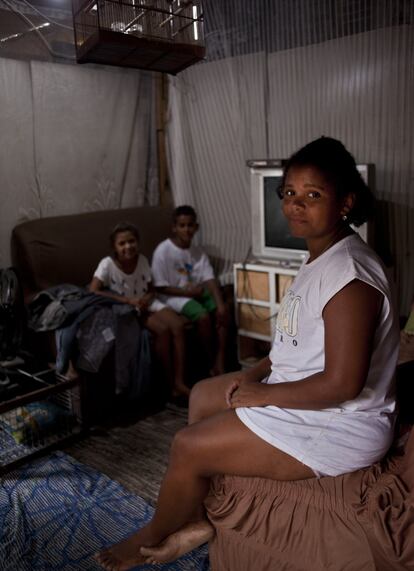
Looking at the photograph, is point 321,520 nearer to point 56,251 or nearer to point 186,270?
point 186,270

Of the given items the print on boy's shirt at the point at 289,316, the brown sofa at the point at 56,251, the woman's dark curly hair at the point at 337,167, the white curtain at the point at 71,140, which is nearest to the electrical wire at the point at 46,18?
the white curtain at the point at 71,140

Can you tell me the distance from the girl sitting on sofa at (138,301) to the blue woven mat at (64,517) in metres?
0.85

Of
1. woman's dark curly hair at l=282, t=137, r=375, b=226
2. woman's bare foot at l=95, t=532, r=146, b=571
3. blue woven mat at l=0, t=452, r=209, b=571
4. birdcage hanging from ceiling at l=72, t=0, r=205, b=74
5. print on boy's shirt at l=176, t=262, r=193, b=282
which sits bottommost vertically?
blue woven mat at l=0, t=452, r=209, b=571

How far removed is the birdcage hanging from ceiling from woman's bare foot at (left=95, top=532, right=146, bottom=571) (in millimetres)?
1668

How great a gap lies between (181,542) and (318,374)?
27.5 inches

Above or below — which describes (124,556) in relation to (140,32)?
below

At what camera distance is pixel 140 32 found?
6.48 feet

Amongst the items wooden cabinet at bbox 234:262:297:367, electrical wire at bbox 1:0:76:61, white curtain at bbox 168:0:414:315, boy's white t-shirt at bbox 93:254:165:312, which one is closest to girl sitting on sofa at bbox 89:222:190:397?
boy's white t-shirt at bbox 93:254:165:312

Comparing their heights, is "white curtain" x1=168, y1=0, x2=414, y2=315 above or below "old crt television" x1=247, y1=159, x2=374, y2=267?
above

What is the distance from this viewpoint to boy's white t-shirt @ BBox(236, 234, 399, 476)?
135cm

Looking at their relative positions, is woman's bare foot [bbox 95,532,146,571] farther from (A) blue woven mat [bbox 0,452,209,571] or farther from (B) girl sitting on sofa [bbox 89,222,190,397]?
(B) girl sitting on sofa [bbox 89,222,190,397]

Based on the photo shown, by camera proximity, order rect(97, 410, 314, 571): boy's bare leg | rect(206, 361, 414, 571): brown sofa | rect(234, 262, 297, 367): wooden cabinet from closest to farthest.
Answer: rect(206, 361, 414, 571): brown sofa, rect(97, 410, 314, 571): boy's bare leg, rect(234, 262, 297, 367): wooden cabinet

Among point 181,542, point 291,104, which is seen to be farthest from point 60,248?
point 181,542

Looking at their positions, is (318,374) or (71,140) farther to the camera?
(71,140)
